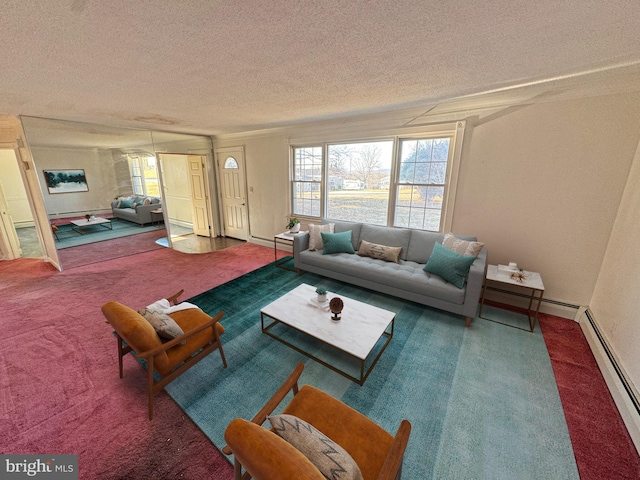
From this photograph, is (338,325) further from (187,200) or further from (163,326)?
(187,200)

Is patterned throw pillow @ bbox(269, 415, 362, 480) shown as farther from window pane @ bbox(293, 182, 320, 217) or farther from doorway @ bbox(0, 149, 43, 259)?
doorway @ bbox(0, 149, 43, 259)

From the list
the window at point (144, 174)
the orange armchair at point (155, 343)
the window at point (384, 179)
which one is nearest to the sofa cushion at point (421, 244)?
the window at point (384, 179)

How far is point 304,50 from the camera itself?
1614 millimetres

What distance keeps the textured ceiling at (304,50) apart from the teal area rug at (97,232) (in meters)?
2.20

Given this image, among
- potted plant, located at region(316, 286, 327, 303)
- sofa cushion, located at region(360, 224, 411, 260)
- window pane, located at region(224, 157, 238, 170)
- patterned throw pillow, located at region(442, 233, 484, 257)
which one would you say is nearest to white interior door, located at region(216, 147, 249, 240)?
window pane, located at region(224, 157, 238, 170)

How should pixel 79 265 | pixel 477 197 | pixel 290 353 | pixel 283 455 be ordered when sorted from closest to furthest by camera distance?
pixel 283 455 → pixel 290 353 → pixel 477 197 → pixel 79 265

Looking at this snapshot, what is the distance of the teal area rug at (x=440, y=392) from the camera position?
1.47m

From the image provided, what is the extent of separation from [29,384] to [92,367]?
0.39m

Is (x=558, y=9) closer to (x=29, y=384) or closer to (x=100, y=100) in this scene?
(x=100, y=100)

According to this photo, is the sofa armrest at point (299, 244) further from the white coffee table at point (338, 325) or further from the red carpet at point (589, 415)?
the red carpet at point (589, 415)

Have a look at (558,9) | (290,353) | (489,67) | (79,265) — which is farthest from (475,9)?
(79,265)

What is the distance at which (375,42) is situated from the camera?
1522 millimetres

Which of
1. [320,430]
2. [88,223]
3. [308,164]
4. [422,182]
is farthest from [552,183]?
[88,223]

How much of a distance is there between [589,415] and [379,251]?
231 centimetres
